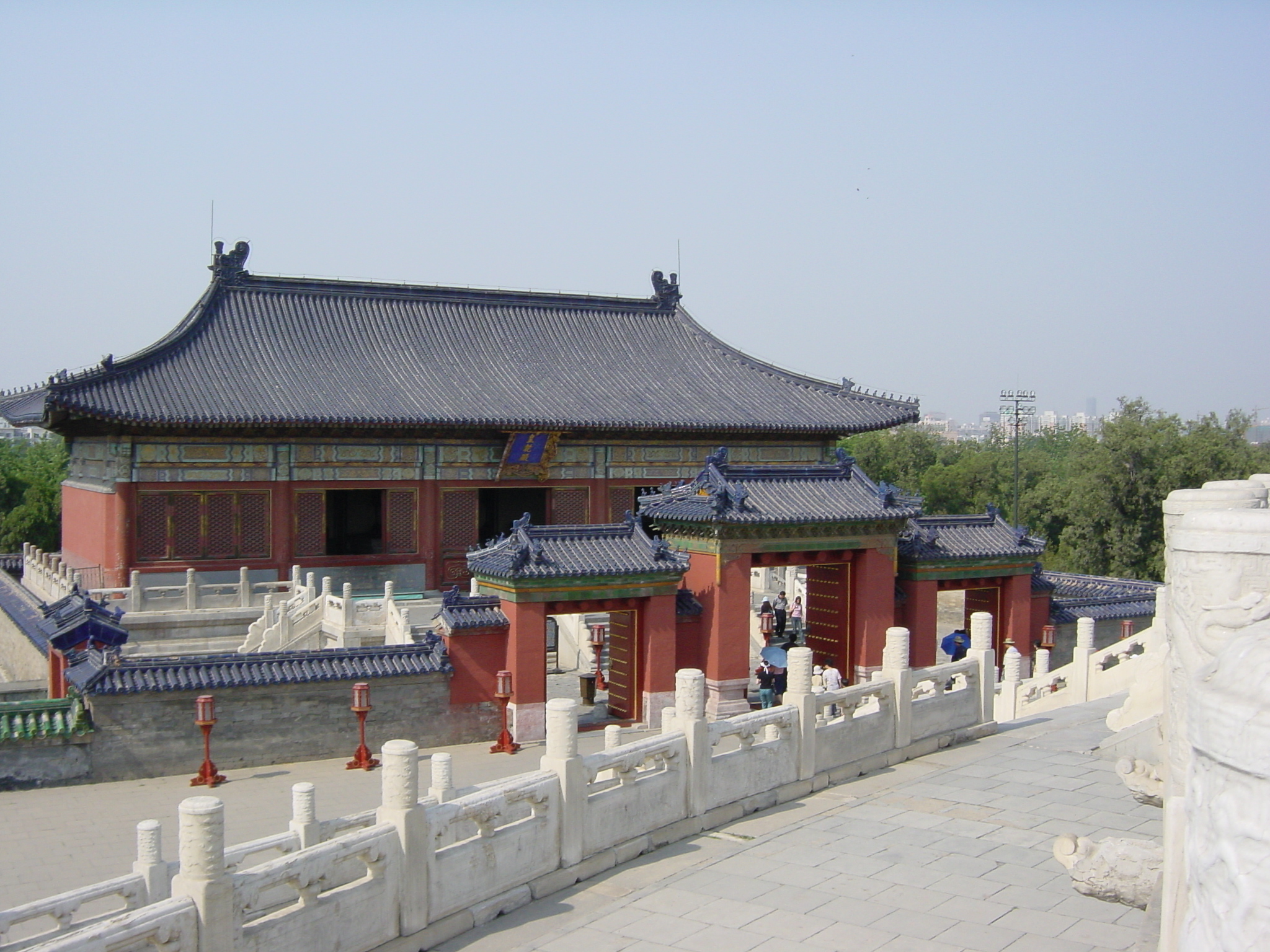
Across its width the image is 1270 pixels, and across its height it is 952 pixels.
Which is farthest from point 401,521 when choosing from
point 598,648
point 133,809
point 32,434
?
point 32,434

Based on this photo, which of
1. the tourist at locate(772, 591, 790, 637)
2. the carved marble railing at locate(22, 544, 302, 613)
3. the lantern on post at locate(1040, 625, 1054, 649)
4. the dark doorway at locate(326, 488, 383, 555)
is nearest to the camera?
the carved marble railing at locate(22, 544, 302, 613)

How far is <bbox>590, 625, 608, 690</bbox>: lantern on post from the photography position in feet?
63.7

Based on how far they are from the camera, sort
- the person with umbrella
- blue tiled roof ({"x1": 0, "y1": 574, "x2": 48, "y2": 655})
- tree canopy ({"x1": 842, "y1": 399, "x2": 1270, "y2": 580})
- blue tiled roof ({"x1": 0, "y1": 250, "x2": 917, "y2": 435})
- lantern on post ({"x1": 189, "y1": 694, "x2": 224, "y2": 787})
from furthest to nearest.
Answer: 1. tree canopy ({"x1": 842, "y1": 399, "x2": 1270, "y2": 580})
2. blue tiled roof ({"x1": 0, "y1": 250, "x2": 917, "y2": 435})
3. blue tiled roof ({"x1": 0, "y1": 574, "x2": 48, "y2": 655})
4. the person with umbrella
5. lantern on post ({"x1": 189, "y1": 694, "x2": 224, "y2": 787})

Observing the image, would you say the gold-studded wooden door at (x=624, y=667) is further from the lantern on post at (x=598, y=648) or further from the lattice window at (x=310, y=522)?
the lattice window at (x=310, y=522)

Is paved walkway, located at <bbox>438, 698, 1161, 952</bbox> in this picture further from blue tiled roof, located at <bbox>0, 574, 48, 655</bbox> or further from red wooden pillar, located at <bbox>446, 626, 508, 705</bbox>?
blue tiled roof, located at <bbox>0, 574, 48, 655</bbox>

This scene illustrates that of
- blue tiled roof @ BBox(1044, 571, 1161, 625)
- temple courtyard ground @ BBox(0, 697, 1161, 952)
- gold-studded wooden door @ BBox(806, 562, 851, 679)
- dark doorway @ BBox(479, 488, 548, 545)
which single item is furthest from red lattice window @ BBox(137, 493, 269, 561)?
blue tiled roof @ BBox(1044, 571, 1161, 625)

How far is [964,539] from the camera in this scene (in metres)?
21.0

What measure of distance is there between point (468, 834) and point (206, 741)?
693 cm

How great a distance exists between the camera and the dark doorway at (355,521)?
84.3 feet

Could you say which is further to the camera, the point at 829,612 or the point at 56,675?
the point at 829,612

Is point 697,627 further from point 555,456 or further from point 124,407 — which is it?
point 124,407

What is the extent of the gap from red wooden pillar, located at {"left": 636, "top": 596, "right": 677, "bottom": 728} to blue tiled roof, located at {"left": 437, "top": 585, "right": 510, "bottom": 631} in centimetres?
212

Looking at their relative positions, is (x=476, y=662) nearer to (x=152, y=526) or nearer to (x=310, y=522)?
(x=310, y=522)

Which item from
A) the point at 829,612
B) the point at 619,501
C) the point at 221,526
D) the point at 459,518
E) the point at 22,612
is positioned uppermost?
the point at 619,501
